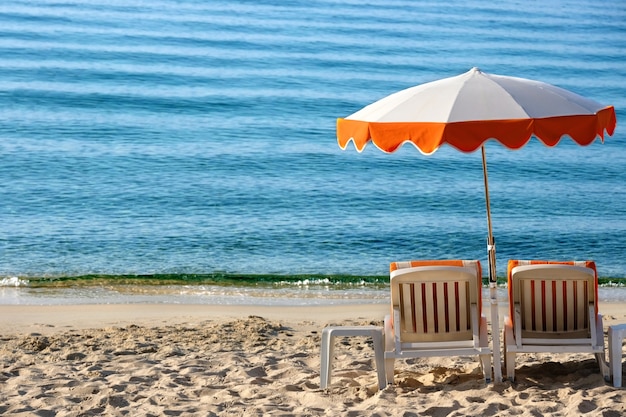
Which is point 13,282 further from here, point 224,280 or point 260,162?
point 260,162

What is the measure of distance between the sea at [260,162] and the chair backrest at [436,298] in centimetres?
459

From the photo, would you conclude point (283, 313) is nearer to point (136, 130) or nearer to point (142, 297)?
point (142, 297)

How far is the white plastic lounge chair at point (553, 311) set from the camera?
625cm

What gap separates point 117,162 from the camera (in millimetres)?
20875

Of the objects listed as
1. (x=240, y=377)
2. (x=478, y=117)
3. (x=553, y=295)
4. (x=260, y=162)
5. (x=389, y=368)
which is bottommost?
(x=240, y=377)

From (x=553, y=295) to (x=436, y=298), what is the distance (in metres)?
0.82

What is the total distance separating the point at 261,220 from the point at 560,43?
25351 millimetres


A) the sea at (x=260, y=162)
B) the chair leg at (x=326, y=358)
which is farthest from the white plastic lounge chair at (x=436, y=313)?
the sea at (x=260, y=162)

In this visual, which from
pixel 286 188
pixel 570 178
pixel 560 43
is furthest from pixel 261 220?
pixel 560 43

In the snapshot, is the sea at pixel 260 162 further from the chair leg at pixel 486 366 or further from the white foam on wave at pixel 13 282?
the chair leg at pixel 486 366

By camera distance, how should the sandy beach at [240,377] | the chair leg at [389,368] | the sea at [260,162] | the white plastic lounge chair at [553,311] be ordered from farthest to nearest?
the sea at [260,162], the chair leg at [389,368], the white plastic lounge chair at [553,311], the sandy beach at [240,377]

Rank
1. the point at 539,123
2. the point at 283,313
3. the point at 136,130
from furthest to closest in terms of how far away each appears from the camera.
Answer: the point at 136,130 → the point at 283,313 → the point at 539,123

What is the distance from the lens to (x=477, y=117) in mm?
5641

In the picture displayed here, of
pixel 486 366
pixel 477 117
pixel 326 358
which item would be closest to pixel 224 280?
pixel 326 358
